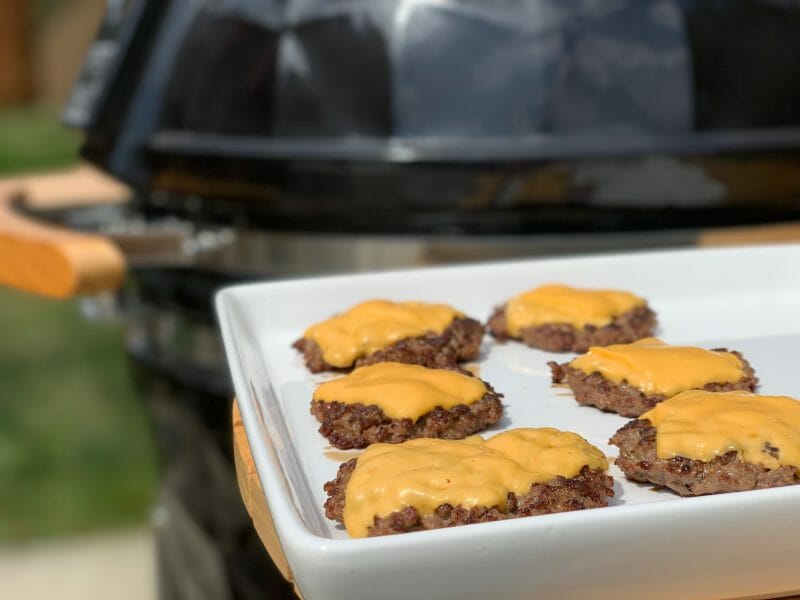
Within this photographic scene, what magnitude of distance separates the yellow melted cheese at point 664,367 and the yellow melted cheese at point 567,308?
13 cm

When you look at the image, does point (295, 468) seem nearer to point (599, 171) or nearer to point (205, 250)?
point (599, 171)

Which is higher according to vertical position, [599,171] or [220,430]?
[599,171]

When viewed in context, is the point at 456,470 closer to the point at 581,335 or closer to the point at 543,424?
the point at 543,424

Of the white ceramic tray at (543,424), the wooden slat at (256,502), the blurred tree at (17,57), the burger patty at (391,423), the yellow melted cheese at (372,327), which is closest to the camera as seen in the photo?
the white ceramic tray at (543,424)

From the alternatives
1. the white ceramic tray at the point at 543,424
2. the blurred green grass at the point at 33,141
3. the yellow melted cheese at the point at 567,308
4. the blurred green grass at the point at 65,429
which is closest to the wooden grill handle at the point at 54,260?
the white ceramic tray at the point at 543,424

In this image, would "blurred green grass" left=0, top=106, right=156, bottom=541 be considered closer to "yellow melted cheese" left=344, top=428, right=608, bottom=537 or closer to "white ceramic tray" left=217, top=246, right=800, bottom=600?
"white ceramic tray" left=217, top=246, right=800, bottom=600

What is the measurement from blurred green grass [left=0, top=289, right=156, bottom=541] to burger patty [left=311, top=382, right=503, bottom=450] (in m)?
3.44

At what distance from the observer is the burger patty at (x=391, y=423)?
3.01 feet

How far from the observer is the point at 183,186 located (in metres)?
1.99

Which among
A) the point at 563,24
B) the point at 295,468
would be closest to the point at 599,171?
the point at 563,24

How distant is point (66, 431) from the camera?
184 inches

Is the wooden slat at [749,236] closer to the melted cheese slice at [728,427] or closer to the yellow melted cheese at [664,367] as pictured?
the yellow melted cheese at [664,367]

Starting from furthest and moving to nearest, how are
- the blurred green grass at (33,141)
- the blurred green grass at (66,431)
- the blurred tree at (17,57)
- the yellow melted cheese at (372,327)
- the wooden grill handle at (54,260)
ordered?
the blurred tree at (17,57) → the blurred green grass at (33,141) → the blurred green grass at (66,431) → the wooden grill handle at (54,260) → the yellow melted cheese at (372,327)

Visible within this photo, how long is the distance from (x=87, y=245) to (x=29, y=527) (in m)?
2.78
